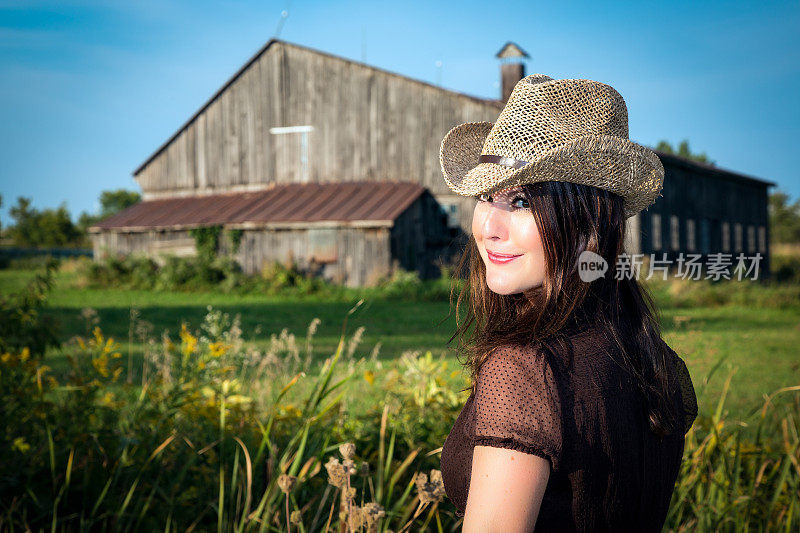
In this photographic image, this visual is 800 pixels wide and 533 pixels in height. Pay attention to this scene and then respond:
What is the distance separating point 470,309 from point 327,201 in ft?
61.2

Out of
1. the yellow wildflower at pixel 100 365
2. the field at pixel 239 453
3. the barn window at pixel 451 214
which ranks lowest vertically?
the field at pixel 239 453

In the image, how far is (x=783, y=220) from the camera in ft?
214

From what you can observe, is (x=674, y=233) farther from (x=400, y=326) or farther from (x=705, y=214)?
(x=400, y=326)

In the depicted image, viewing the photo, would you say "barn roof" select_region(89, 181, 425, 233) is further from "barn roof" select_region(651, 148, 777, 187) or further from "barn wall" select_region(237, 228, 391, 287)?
"barn roof" select_region(651, 148, 777, 187)

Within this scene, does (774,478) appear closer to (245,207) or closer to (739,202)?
(245,207)

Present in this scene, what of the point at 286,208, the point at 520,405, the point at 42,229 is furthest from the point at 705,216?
the point at 42,229

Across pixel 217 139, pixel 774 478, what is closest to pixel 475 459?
pixel 774 478

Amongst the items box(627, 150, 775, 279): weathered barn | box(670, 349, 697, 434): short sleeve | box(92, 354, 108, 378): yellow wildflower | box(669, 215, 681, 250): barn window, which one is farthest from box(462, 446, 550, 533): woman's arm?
box(669, 215, 681, 250): barn window

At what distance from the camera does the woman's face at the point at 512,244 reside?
1.54 m

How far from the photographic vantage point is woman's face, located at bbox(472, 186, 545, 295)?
5.04ft

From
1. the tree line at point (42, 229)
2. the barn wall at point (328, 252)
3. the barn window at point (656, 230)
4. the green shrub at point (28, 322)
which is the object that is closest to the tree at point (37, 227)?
the tree line at point (42, 229)

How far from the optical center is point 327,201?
20.2 metres

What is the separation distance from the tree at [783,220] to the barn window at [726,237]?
37.7 meters

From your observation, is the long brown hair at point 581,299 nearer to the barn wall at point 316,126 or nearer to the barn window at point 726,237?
the barn wall at point 316,126
